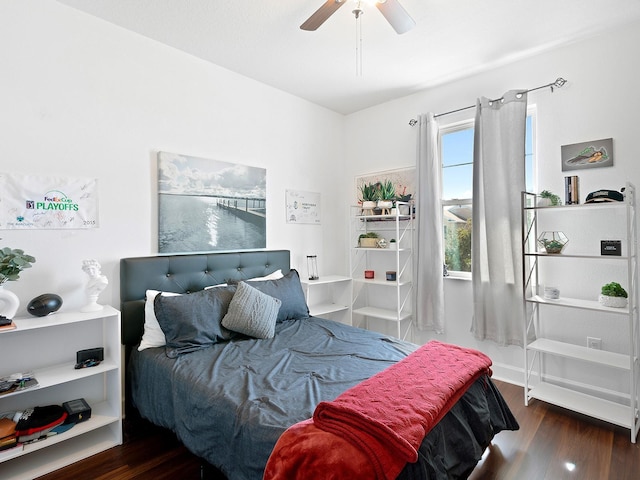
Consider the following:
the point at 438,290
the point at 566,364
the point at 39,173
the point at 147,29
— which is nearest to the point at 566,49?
the point at 438,290

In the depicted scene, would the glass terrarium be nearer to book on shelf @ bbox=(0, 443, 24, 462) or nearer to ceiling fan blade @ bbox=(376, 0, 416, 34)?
ceiling fan blade @ bbox=(376, 0, 416, 34)

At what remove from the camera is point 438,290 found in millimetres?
3254

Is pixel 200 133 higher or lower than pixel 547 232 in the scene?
higher

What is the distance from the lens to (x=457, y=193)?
3.32 meters

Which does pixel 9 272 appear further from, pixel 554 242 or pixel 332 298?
pixel 554 242

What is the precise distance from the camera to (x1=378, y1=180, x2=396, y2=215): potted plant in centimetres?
344

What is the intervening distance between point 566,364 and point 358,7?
298cm

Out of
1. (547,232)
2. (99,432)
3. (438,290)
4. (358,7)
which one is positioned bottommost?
(99,432)

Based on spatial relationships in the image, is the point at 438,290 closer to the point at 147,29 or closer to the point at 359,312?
the point at 359,312

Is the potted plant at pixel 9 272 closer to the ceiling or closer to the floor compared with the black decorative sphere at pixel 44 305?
closer to the ceiling

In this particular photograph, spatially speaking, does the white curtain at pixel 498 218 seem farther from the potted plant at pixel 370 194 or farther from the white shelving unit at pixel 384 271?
the potted plant at pixel 370 194

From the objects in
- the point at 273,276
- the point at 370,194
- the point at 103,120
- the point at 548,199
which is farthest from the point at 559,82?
the point at 103,120

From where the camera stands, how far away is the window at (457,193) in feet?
10.7

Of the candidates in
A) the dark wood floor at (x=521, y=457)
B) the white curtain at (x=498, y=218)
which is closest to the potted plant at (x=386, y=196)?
the white curtain at (x=498, y=218)
